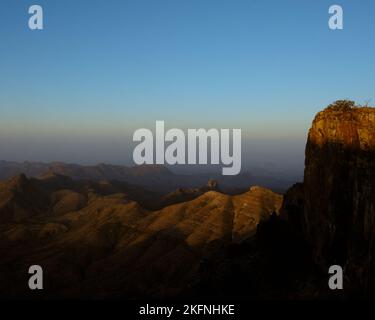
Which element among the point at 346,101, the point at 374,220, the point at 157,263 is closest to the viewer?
the point at 374,220

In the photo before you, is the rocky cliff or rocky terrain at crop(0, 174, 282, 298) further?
rocky terrain at crop(0, 174, 282, 298)

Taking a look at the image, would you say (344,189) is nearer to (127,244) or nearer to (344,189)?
(344,189)

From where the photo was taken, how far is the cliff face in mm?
43406

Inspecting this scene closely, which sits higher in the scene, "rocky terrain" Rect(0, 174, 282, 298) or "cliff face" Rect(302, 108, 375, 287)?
"cliff face" Rect(302, 108, 375, 287)

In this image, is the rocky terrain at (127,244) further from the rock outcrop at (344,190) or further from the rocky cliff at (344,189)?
the rocky cliff at (344,189)

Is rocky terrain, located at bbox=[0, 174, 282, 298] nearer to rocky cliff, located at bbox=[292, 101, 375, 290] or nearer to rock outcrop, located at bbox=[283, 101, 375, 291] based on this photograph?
rock outcrop, located at bbox=[283, 101, 375, 291]

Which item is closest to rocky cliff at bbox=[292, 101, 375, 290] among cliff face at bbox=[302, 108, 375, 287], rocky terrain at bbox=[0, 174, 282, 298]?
cliff face at bbox=[302, 108, 375, 287]

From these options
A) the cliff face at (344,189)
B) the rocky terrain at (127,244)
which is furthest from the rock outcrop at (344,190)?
the rocky terrain at (127,244)

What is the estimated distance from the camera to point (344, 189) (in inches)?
1784

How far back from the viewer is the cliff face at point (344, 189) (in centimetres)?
4341

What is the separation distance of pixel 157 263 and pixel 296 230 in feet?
258

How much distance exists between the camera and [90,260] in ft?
478
